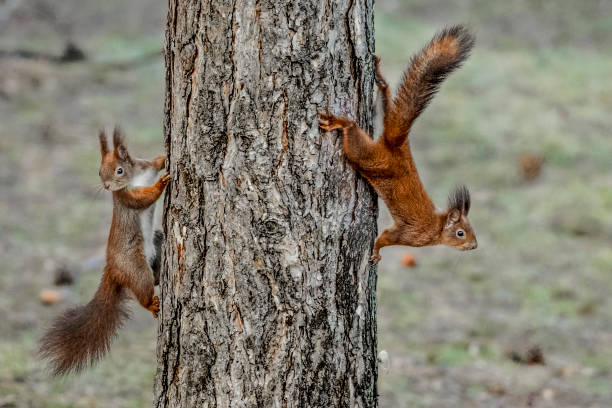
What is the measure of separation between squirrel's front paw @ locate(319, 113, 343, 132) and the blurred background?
2.58 ft

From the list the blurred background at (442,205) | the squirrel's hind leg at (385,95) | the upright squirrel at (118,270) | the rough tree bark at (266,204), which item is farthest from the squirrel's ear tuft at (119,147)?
the squirrel's hind leg at (385,95)

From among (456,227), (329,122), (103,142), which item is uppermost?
(103,142)

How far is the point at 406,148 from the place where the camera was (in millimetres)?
2480

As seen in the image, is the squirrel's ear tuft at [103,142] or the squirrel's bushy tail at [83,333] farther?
the squirrel's ear tuft at [103,142]

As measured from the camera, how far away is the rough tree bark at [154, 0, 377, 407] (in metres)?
1.82

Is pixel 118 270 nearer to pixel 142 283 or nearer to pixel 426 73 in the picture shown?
pixel 142 283

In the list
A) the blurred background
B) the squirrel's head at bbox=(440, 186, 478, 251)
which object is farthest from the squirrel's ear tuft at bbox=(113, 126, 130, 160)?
the squirrel's head at bbox=(440, 186, 478, 251)

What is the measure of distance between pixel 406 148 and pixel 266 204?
2.56ft

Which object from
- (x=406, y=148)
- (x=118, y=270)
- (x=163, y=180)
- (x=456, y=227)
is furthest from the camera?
(x=456, y=227)

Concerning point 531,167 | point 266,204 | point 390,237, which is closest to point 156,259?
point 390,237

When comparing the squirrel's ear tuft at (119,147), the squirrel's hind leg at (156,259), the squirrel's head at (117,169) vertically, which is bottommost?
the squirrel's hind leg at (156,259)

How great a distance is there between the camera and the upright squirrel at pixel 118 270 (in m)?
2.49

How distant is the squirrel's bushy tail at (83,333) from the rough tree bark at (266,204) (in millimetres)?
631

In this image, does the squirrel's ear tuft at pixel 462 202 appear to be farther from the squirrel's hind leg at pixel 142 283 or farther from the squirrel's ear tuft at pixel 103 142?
the squirrel's ear tuft at pixel 103 142
